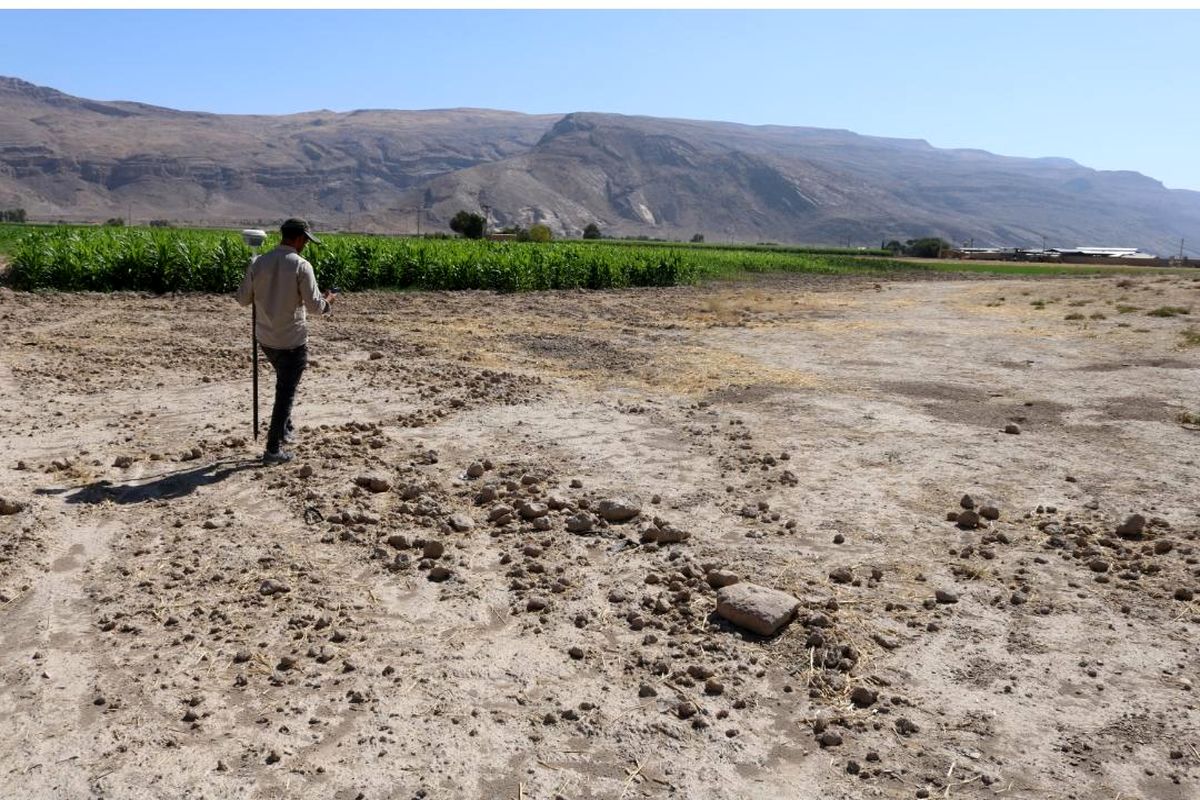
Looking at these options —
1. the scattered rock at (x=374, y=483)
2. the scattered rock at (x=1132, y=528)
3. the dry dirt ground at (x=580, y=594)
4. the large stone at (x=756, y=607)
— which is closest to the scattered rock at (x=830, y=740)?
the dry dirt ground at (x=580, y=594)

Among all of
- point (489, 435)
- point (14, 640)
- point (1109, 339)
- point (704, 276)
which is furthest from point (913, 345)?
point (704, 276)

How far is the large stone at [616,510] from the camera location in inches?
262

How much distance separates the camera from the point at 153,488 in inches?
280

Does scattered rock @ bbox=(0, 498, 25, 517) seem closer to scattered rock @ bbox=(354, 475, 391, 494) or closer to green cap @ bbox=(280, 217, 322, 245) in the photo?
scattered rock @ bbox=(354, 475, 391, 494)

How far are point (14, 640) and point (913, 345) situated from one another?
54.7 ft

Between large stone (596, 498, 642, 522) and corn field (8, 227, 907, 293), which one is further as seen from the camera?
corn field (8, 227, 907, 293)

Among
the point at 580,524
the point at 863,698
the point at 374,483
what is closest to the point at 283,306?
the point at 374,483

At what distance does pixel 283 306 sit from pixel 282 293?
11cm

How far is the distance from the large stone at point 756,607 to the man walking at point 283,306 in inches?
171

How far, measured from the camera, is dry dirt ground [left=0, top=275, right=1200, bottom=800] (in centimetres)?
385

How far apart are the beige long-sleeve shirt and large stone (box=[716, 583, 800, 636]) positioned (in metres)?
4.36

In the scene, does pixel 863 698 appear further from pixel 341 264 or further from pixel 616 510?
pixel 341 264

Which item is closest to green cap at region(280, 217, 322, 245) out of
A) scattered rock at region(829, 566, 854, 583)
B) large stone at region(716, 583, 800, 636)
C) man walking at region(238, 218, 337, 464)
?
man walking at region(238, 218, 337, 464)

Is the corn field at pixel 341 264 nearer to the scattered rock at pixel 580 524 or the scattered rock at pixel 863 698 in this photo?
the scattered rock at pixel 580 524
